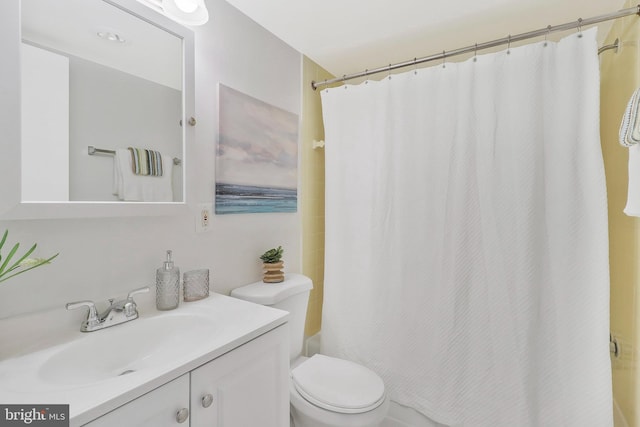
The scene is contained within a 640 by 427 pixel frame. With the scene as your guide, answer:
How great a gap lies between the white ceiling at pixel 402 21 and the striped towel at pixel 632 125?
72cm

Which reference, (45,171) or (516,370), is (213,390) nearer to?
(45,171)

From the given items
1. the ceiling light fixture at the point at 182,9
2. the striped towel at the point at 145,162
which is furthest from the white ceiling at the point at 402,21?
the striped towel at the point at 145,162

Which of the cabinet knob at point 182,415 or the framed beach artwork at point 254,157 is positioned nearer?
the cabinet knob at point 182,415

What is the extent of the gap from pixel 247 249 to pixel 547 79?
63.1 inches

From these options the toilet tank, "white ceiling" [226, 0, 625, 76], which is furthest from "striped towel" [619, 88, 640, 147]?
the toilet tank

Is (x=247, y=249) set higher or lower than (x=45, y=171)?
lower

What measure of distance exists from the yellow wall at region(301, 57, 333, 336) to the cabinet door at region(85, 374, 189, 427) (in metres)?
1.23

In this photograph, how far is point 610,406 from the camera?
119 cm

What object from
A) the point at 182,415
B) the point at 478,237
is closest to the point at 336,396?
the point at 182,415

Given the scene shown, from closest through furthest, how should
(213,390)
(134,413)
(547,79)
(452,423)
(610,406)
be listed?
(134,413), (213,390), (610,406), (547,79), (452,423)

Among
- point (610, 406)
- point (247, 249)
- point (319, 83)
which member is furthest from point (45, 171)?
point (610, 406)

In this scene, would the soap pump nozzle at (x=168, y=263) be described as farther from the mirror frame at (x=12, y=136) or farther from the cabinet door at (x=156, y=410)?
the cabinet door at (x=156, y=410)

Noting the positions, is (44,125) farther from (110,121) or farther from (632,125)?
(632,125)

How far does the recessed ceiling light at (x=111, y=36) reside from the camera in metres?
0.95
